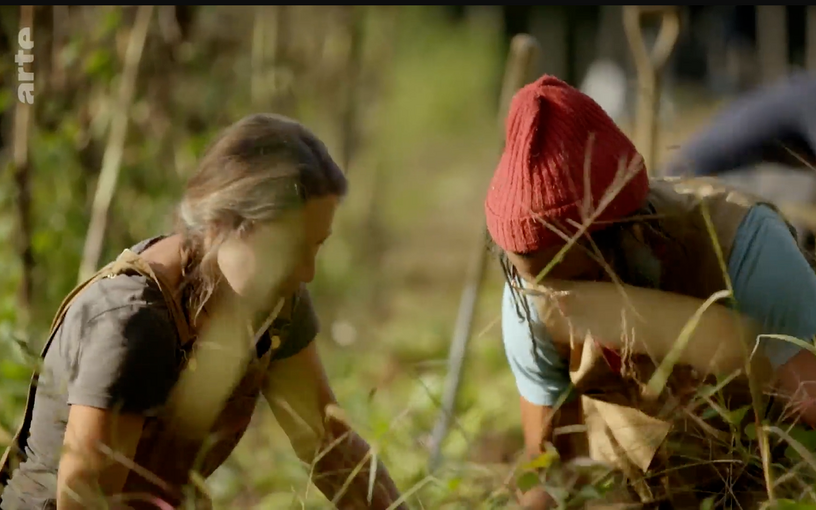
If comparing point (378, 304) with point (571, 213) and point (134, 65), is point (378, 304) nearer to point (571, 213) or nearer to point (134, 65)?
point (134, 65)

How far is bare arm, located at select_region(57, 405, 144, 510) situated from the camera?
175cm

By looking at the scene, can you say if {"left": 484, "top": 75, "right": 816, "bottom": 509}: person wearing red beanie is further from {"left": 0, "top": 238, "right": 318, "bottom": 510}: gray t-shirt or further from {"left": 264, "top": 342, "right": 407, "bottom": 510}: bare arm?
{"left": 0, "top": 238, "right": 318, "bottom": 510}: gray t-shirt

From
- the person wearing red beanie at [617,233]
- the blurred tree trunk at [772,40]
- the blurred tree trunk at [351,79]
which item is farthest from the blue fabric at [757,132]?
the blurred tree trunk at [772,40]

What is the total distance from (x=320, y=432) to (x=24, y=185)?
1.80 metres

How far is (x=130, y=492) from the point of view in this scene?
1.87m

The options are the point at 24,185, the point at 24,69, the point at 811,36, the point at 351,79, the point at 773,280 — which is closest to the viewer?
the point at 773,280

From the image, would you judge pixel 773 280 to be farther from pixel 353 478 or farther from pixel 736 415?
pixel 353 478

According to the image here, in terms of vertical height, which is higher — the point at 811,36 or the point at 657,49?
the point at 657,49

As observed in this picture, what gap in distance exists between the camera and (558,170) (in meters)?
1.71

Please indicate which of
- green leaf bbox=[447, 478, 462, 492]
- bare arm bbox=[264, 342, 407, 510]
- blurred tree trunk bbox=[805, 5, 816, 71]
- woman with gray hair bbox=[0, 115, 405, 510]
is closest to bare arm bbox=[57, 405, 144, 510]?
woman with gray hair bbox=[0, 115, 405, 510]

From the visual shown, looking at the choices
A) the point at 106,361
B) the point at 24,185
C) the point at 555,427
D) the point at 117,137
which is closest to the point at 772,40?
the point at 117,137

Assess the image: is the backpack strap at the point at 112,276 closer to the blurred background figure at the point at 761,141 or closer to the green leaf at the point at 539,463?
the green leaf at the point at 539,463

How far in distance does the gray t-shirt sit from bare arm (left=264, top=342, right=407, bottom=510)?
1.07 feet

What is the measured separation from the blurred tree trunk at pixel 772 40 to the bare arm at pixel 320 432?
6.10 metres
